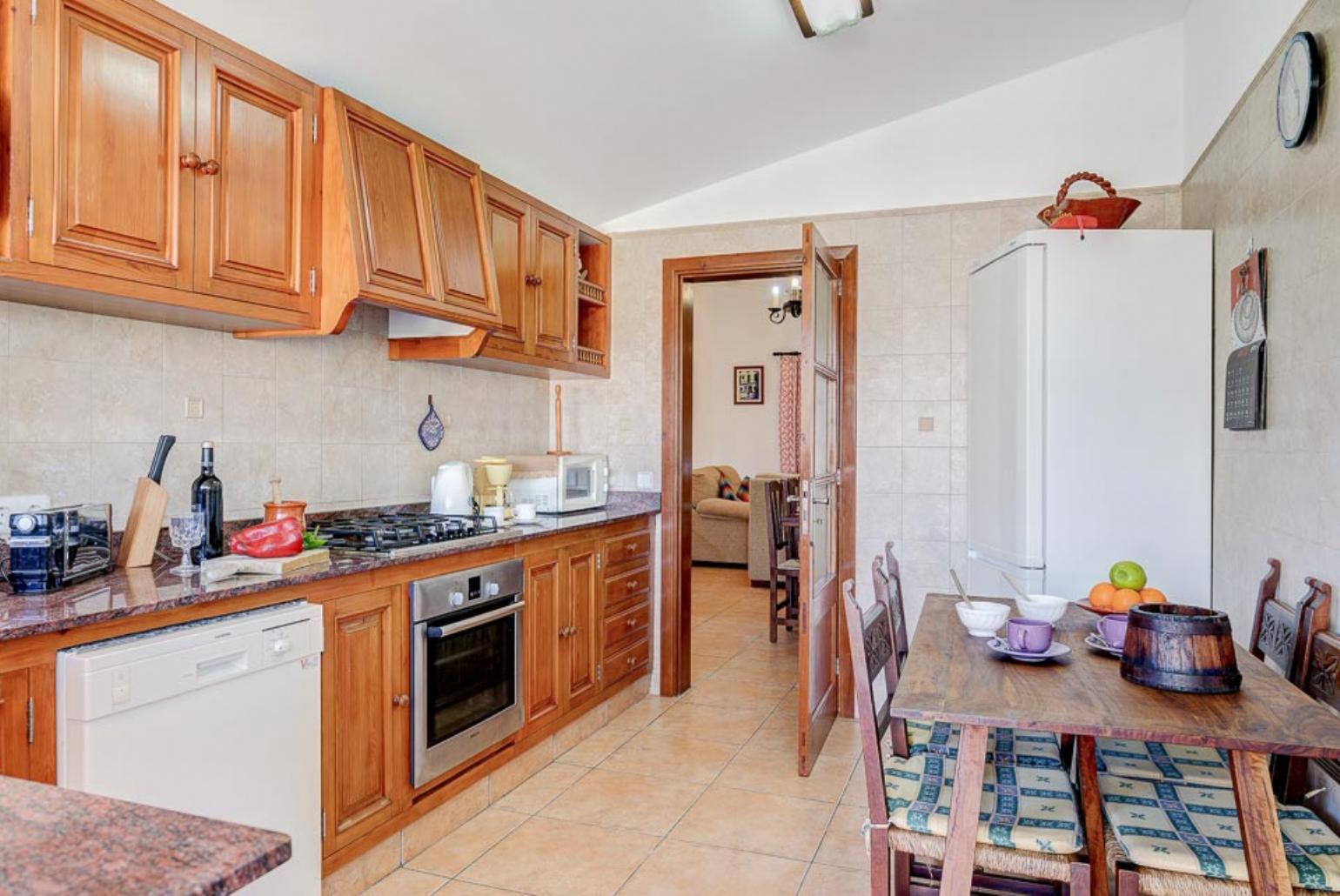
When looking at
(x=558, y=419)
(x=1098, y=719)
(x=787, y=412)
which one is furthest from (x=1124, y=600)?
(x=787, y=412)

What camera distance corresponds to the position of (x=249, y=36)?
230 cm

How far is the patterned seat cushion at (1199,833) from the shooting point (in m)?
1.47

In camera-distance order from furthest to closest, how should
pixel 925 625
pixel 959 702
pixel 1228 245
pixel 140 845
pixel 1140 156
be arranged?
pixel 1140 156 < pixel 1228 245 < pixel 925 625 < pixel 959 702 < pixel 140 845

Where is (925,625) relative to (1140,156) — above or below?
below

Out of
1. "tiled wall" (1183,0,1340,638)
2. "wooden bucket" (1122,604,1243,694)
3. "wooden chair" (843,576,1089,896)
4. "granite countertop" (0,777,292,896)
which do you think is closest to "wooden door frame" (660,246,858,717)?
"tiled wall" (1183,0,1340,638)

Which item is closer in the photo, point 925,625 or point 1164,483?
point 925,625

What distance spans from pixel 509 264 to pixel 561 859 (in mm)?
2203

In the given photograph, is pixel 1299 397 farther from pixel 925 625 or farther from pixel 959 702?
pixel 959 702

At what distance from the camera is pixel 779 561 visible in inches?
234

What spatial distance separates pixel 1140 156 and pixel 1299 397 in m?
1.88

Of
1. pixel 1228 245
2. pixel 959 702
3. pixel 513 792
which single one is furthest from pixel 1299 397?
pixel 513 792

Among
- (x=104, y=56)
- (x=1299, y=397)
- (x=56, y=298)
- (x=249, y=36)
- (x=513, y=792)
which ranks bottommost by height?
(x=513, y=792)

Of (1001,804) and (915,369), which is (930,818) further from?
(915,369)

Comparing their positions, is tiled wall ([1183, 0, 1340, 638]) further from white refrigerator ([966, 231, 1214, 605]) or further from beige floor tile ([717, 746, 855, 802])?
beige floor tile ([717, 746, 855, 802])
